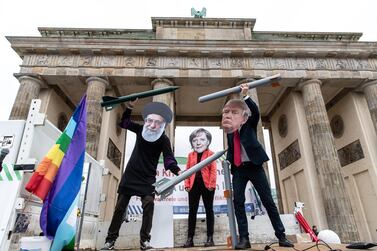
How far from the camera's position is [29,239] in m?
2.24

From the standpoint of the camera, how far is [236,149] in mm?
3496

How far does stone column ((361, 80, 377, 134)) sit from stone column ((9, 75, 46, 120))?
62.8ft

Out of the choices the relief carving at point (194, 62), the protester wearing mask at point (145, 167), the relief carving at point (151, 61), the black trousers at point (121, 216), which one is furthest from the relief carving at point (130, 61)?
the black trousers at point (121, 216)

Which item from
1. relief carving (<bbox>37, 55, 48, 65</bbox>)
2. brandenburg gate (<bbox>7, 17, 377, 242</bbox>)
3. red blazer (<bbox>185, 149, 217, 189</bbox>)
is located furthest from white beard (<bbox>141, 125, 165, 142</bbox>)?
relief carving (<bbox>37, 55, 48, 65</bbox>)

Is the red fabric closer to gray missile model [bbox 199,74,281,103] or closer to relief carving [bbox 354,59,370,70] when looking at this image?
gray missile model [bbox 199,74,281,103]

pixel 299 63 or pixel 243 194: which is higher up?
pixel 299 63

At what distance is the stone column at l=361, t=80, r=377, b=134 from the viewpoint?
14283mm

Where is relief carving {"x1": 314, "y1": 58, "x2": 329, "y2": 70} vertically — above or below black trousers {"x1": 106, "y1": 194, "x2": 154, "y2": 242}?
above

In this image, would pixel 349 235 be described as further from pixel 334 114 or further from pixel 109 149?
pixel 109 149

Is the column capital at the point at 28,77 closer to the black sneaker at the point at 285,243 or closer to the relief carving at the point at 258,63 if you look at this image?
the relief carving at the point at 258,63

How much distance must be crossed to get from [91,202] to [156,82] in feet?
34.6

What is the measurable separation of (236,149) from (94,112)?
11.3 meters

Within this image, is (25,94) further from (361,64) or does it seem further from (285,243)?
(361,64)

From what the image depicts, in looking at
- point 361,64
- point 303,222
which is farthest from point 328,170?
point 361,64
